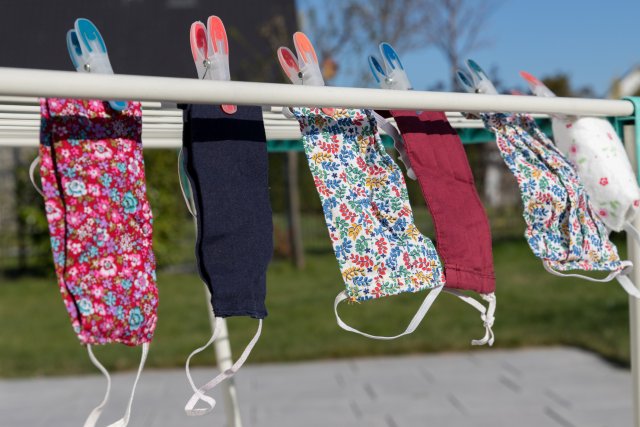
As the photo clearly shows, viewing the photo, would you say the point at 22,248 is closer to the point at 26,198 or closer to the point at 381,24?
the point at 26,198

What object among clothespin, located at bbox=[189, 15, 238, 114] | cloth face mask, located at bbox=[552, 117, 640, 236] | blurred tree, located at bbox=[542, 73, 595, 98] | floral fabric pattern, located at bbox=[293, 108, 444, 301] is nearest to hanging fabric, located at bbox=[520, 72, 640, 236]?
cloth face mask, located at bbox=[552, 117, 640, 236]

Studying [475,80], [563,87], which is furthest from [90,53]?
[563,87]

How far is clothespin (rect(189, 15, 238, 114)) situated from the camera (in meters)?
1.39

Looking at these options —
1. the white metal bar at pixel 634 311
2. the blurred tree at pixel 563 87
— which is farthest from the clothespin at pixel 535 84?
the blurred tree at pixel 563 87

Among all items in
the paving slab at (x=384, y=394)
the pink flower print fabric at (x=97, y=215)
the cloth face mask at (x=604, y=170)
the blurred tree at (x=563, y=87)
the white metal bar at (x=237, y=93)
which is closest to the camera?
the white metal bar at (x=237, y=93)

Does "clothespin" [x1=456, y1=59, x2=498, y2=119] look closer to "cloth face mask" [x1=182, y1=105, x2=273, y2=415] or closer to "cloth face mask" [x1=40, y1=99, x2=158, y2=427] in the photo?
"cloth face mask" [x1=182, y1=105, x2=273, y2=415]

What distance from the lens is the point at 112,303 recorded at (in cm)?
130

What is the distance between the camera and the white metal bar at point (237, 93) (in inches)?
44.9

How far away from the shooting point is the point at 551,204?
1723mm

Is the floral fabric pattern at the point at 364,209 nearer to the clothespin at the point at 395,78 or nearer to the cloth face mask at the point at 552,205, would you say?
the clothespin at the point at 395,78

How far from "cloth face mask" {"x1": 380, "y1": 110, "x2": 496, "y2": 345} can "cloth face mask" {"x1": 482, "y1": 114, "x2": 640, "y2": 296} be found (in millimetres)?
138

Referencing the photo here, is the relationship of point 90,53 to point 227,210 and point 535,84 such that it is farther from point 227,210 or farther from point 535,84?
point 535,84

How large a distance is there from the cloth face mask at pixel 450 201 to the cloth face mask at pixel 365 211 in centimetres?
4

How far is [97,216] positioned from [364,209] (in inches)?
19.5
